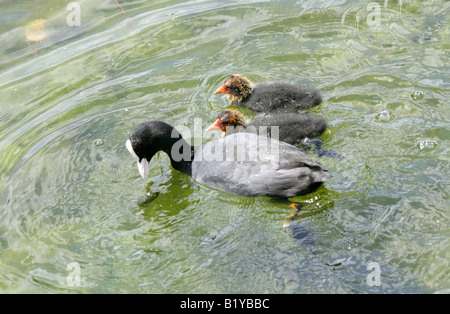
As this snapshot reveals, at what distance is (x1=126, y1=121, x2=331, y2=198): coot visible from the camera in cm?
412

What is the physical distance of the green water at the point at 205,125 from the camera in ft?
12.0

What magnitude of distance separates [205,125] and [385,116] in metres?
1.78

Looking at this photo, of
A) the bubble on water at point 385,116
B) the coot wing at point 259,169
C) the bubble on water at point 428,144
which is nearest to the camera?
the coot wing at point 259,169

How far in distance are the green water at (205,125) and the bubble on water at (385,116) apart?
0.02 metres

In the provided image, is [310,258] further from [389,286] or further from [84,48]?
[84,48]

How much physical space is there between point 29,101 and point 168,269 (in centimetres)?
339

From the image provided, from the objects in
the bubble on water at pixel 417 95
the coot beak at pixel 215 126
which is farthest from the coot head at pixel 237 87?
the bubble on water at pixel 417 95

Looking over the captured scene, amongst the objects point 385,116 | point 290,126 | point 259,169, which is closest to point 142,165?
point 259,169

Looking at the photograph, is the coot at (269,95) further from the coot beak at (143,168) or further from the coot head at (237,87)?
the coot beak at (143,168)

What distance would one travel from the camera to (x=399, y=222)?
3.78 metres

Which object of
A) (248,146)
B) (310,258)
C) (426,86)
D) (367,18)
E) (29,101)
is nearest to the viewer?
(310,258)

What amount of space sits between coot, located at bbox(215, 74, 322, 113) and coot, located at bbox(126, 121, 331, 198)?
88 centimetres

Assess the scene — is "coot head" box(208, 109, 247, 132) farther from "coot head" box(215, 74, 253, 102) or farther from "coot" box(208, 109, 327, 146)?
"coot head" box(215, 74, 253, 102)

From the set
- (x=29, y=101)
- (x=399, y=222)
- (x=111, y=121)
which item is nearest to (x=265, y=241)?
(x=399, y=222)
